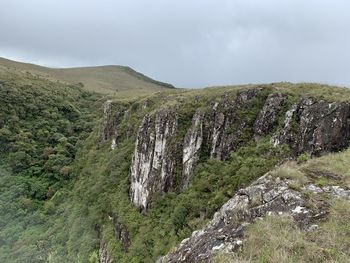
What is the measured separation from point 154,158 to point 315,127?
19.3 metres

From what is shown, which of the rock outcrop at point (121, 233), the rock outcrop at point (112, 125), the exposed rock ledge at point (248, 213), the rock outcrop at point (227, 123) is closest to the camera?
the exposed rock ledge at point (248, 213)

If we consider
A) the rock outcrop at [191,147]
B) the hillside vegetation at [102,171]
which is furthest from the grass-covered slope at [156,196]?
the rock outcrop at [191,147]

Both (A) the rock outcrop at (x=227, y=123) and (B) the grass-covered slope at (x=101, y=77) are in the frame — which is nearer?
(A) the rock outcrop at (x=227, y=123)

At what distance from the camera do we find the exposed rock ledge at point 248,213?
909 centimetres

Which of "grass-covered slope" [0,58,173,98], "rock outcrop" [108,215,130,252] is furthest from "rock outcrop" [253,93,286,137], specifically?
"grass-covered slope" [0,58,173,98]

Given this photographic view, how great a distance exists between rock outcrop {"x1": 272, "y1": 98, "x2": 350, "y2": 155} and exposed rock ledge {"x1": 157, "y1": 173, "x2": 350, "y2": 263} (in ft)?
60.5

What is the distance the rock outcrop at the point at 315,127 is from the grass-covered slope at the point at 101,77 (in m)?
104

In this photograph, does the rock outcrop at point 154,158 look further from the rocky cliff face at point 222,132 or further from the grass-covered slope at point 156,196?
the grass-covered slope at point 156,196

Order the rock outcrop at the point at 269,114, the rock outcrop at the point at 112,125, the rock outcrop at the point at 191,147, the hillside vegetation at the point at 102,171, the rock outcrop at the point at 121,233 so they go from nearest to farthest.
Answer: the hillside vegetation at the point at 102,171, the rock outcrop at the point at 269,114, the rock outcrop at the point at 191,147, the rock outcrop at the point at 121,233, the rock outcrop at the point at 112,125

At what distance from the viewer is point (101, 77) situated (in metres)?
162

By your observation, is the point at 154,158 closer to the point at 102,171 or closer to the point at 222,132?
the point at 222,132

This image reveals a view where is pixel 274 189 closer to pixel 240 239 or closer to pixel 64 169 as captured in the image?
pixel 240 239

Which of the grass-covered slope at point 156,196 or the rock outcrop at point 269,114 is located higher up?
the rock outcrop at point 269,114

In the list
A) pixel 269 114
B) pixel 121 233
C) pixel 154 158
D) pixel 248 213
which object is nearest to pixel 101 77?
pixel 154 158
